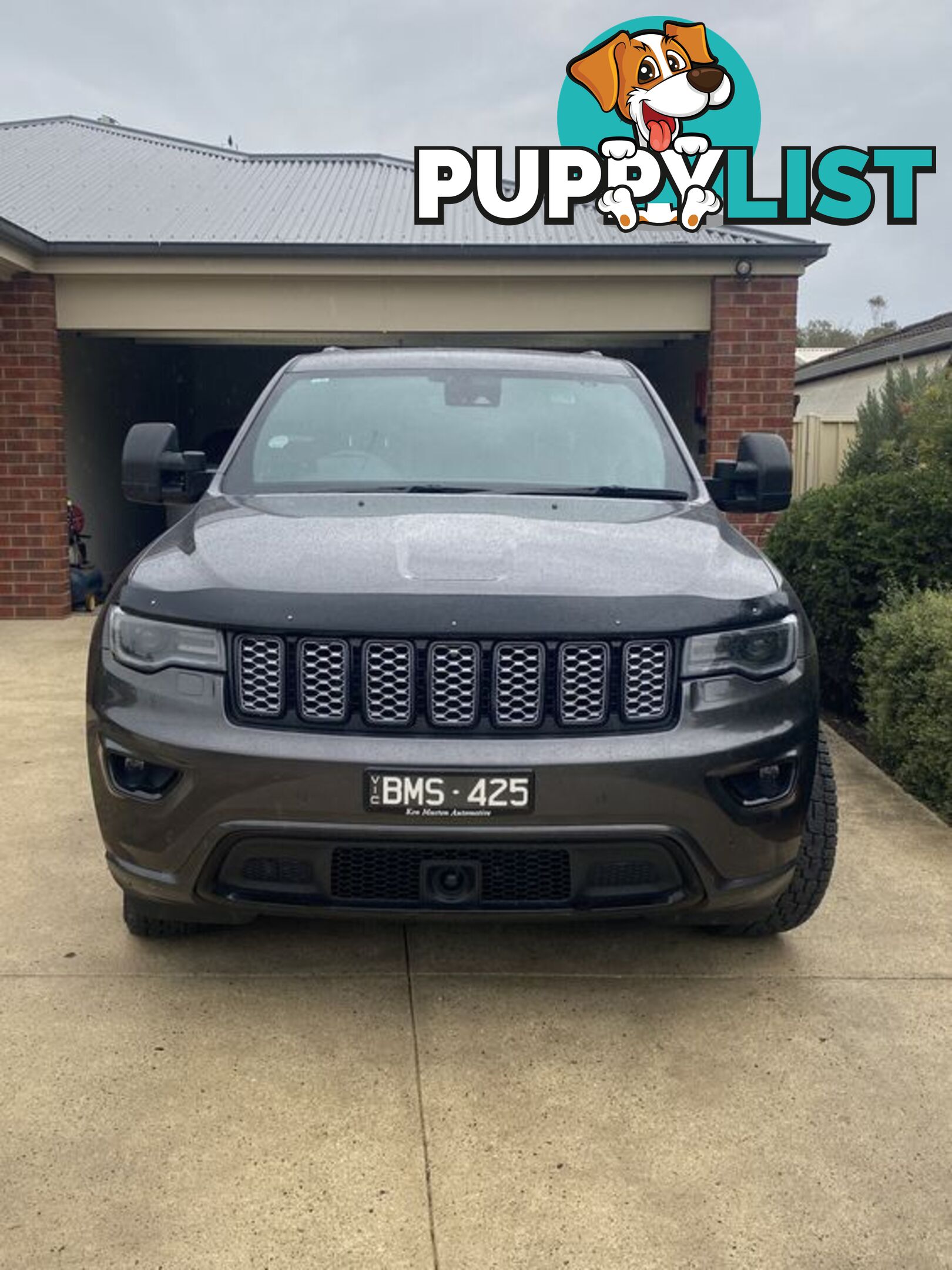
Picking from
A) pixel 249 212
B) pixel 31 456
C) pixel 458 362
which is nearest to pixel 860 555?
pixel 458 362

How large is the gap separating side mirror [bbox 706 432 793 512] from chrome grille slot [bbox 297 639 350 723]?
188cm

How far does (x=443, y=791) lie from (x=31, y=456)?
28.3ft

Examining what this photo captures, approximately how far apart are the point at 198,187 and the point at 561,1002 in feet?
38.2

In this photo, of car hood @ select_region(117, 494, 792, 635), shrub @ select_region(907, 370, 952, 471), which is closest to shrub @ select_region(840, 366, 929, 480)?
shrub @ select_region(907, 370, 952, 471)

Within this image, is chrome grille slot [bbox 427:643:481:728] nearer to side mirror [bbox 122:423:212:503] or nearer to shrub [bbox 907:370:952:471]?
side mirror [bbox 122:423:212:503]

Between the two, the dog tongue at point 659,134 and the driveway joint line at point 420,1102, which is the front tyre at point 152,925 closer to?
the driveway joint line at point 420,1102

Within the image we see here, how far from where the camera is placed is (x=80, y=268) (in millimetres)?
9938

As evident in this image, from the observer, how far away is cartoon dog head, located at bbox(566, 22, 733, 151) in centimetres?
1457

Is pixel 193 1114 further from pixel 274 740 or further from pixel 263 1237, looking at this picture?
pixel 274 740

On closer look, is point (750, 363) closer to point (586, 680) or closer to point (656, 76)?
point (656, 76)

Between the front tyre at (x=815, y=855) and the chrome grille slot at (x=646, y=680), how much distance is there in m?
0.64

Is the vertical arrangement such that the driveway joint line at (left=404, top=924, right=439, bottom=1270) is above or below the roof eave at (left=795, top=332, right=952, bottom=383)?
below

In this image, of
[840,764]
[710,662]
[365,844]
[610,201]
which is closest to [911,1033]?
[710,662]

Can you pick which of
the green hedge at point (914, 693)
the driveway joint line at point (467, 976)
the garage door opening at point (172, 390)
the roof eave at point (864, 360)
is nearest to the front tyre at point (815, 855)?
the driveway joint line at point (467, 976)
